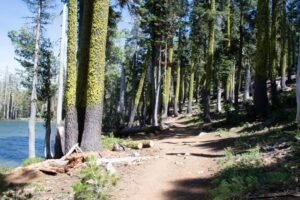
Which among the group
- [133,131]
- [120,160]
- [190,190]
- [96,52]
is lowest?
[190,190]

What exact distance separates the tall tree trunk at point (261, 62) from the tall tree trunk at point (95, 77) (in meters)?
9.56

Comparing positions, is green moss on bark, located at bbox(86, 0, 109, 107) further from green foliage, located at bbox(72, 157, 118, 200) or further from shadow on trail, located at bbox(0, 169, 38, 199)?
green foliage, located at bbox(72, 157, 118, 200)

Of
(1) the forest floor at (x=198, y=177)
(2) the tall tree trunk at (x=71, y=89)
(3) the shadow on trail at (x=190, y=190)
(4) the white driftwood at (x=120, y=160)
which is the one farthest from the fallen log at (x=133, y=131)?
(3) the shadow on trail at (x=190, y=190)

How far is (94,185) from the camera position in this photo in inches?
321

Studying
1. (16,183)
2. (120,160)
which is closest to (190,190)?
(120,160)

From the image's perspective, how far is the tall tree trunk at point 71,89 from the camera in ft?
42.5

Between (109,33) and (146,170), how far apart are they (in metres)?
18.5

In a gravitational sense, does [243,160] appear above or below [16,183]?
above

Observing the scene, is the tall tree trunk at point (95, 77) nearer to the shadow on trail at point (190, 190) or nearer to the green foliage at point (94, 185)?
the green foliage at point (94, 185)

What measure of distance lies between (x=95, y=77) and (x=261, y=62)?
10.0 metres

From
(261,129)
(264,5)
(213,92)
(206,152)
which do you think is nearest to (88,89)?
(206,152)

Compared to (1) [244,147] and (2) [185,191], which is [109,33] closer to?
(1) [244,147]

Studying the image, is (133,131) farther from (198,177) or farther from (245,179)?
(245,179)

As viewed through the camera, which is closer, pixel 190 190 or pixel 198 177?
pixel 190 190
